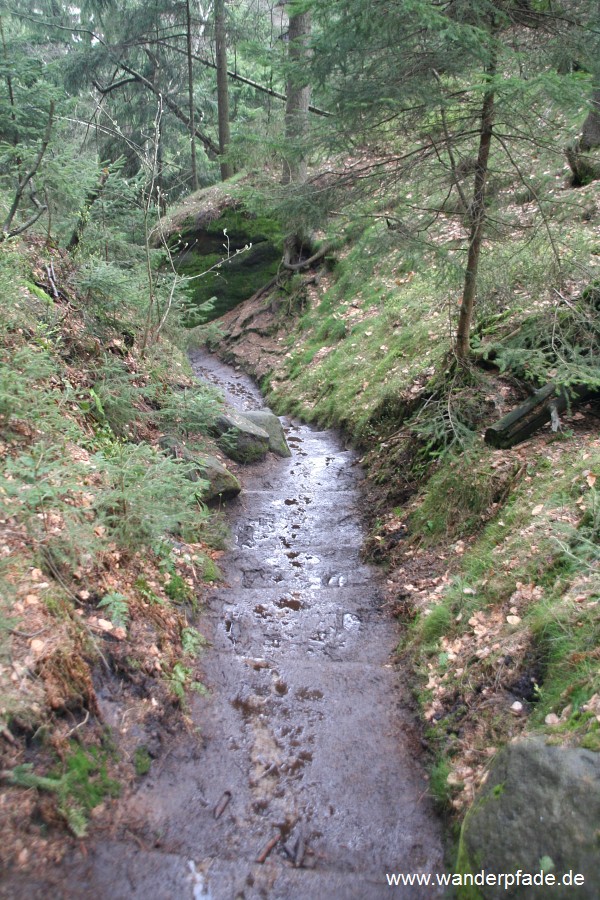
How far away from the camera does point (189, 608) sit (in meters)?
5.53

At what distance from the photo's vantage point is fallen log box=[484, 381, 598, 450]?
6422 mm

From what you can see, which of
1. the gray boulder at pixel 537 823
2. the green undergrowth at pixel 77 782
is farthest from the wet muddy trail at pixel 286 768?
the gray boulder at pixel 537 823

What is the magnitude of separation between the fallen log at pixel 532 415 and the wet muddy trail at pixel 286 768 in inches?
89.2

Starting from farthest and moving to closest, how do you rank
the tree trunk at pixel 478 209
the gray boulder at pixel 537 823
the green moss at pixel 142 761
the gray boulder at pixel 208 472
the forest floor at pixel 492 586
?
the gray boulder at pixel 208 472, the tree trunk at pixel 478 209, the forest floor at pixel 492 586, the green moss at pixel 142 761, the gray boulder at pixel 537 823

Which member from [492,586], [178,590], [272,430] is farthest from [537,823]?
[272,430]

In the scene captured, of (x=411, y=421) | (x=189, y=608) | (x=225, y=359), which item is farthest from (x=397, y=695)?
(x=225, y=359)

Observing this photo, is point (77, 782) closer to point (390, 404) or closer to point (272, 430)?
point (390, 404)

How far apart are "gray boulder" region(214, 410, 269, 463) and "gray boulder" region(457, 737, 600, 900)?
6.65 m

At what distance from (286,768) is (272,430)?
7.08 m

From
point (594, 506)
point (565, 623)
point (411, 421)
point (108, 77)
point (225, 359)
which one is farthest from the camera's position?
point (108, 77)

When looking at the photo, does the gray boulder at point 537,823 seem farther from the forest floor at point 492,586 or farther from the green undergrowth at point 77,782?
the green undergrowth at point 77,782

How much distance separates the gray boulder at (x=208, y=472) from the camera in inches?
290

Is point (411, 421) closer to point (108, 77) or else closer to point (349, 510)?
point (349, 510)

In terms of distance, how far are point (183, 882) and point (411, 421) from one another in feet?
20.5
